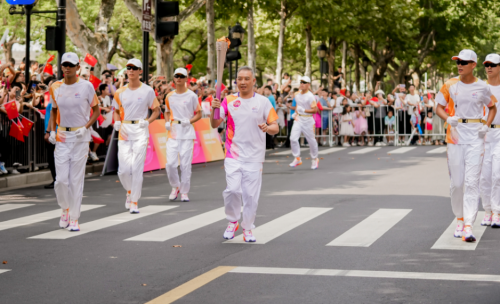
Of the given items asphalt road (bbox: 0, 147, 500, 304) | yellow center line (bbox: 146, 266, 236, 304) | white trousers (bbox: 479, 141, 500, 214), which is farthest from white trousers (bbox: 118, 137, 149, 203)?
white trousers (bbox: 479, 141, 500, 214)

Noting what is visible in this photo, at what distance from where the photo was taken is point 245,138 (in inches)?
344

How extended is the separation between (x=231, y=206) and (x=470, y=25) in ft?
135

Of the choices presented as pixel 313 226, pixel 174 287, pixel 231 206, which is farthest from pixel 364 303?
pixel 313 226

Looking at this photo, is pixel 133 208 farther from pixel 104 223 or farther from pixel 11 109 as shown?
pixel 11 109

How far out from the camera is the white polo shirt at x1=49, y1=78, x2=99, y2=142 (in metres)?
9.70

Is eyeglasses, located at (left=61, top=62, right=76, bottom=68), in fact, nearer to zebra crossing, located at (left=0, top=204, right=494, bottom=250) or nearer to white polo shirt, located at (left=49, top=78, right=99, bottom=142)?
white polo shirt, located at (left=49, top=78, right=99, bottom=142)

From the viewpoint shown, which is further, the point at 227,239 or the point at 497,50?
the point at 497,50

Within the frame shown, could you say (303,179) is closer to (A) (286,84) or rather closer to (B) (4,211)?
(B) (4,211)

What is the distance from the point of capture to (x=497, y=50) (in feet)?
215

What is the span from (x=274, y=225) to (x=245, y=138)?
1.78 m

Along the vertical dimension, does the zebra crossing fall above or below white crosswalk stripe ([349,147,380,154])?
below

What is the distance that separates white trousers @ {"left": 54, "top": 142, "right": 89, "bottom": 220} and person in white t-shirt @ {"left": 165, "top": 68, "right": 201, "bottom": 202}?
3088 millimetres

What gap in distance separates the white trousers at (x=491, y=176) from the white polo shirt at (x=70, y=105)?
487 cm

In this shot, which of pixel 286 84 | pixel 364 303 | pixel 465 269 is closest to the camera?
pixel 364 303
